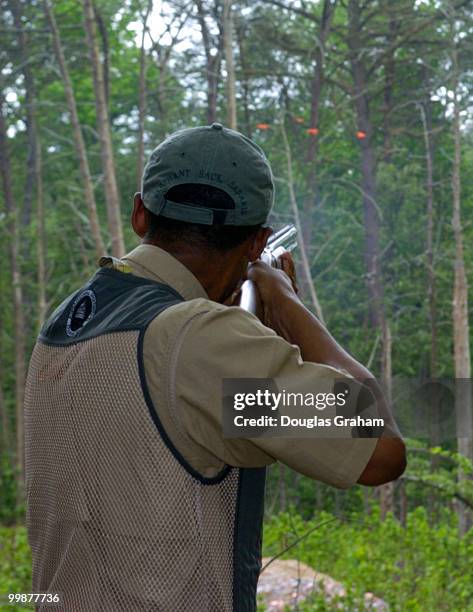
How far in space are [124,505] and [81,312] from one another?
1.09ft

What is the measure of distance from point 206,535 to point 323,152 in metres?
26.8

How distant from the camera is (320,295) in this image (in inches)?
1047

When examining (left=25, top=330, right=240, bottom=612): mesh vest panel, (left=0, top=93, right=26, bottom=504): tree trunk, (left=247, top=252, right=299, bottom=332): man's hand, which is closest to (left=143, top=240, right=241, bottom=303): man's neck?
(left=247, top=252, right=299, bottom=332): man's hand

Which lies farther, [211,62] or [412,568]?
[211,62]

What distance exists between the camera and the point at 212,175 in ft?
5.74

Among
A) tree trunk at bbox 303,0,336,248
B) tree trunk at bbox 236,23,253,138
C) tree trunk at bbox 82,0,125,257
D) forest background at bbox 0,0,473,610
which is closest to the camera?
tree trunk at bbox 82,0,125,257

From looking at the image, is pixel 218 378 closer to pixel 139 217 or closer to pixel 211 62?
pixel 139 217

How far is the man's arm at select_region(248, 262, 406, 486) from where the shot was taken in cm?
165

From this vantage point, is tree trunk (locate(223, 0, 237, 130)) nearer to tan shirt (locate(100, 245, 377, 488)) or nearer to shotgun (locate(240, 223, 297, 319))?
shotgun (locate(240, 223, 297, 319))

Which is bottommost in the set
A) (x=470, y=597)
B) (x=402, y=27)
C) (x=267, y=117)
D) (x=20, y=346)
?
(x=20, y=346)

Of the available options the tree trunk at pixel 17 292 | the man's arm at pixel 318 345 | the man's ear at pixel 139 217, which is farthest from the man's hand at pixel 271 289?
the tree trunk at pixel 17 292

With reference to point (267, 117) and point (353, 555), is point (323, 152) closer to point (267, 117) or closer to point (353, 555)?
point (267, 117)

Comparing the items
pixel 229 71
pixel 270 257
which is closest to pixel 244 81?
pixel 229 71

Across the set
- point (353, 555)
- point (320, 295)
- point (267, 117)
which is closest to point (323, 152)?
point (267, 117)
